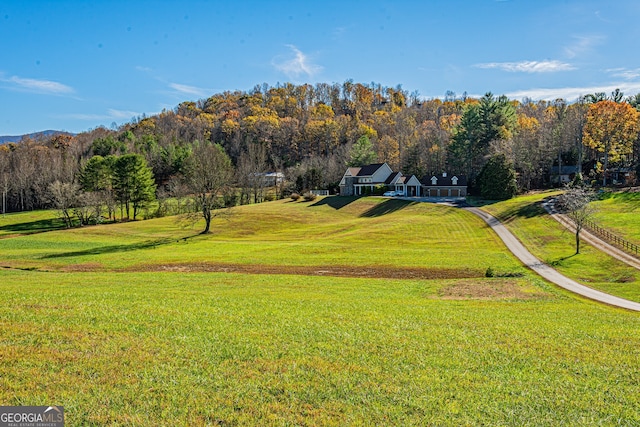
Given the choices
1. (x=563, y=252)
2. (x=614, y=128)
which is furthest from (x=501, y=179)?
(x=563, y=252)

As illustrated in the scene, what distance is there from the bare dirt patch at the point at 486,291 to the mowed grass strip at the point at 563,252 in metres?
6.86

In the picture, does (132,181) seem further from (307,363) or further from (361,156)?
(307,363)

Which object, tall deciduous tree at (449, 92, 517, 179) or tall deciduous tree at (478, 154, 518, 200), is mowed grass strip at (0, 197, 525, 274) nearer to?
tall deciduous tree at (478, 154, 518, 200)

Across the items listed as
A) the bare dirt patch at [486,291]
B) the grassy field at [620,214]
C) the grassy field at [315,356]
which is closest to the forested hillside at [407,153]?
the grassy field at [620,214]

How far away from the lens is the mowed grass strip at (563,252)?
32.2 m

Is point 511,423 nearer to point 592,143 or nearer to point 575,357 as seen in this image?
point 575,357

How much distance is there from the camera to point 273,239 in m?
56.8

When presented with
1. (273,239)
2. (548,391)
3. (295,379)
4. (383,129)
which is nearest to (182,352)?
(295,379)

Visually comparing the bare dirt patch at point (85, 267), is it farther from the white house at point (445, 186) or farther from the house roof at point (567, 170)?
the house roof at point (567, 170)

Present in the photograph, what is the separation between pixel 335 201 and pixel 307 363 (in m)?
80.0

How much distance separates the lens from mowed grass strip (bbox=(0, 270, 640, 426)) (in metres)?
8.05

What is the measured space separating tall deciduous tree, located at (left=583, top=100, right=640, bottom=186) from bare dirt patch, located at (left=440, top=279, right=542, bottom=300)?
63312mm

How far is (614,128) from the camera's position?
7925 cm

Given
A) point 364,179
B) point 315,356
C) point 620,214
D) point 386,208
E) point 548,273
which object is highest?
point 364,179
